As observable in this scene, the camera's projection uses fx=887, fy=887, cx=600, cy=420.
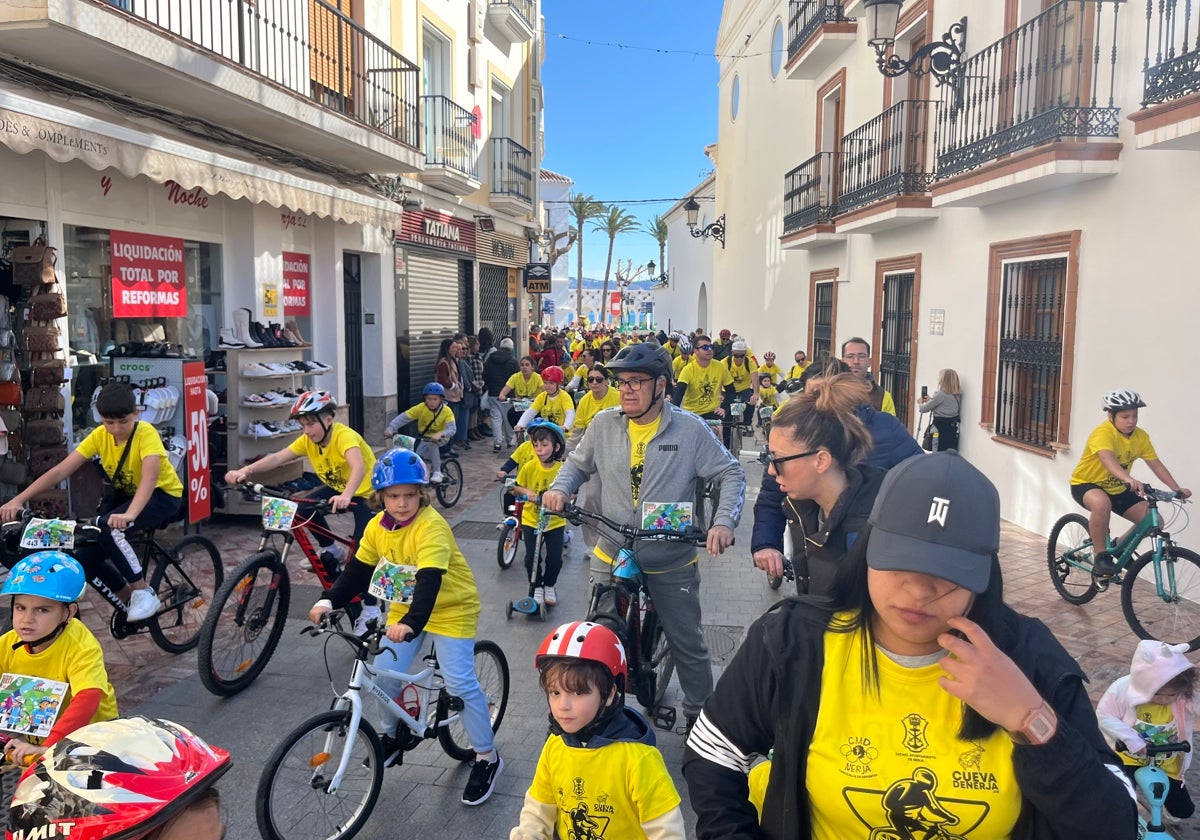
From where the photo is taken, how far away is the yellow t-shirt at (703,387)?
39.4 feet

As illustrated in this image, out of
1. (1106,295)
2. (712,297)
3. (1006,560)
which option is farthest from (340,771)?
(712,297)

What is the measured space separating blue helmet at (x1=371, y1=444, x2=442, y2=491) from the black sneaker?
1331 mm

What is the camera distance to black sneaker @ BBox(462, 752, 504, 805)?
402cm

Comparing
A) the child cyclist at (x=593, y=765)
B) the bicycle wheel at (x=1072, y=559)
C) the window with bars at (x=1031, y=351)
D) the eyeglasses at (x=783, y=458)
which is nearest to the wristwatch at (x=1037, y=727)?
the child cyclist at (x=593, y=765)

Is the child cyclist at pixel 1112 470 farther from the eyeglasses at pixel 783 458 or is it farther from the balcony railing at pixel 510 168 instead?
the balcony railing at pixel 510 168

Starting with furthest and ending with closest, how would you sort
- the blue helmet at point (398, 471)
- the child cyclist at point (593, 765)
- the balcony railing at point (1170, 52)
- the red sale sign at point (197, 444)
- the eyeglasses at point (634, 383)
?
1. the red sale sign at point (197, 444)
2. the balcony railing at point (1170, 52)
3. the eyeglasses at point (634, 383)
4. the blue helmet at point (398, 471)
5. the child cyclist at point (593, 765)

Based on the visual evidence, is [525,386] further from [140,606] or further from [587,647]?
[587,647]

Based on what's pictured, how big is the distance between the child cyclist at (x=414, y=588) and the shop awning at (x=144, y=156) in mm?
4398

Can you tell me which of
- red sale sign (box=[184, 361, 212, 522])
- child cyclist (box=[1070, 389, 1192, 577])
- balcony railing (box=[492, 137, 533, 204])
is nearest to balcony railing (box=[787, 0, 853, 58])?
balcony railing (box=[492, 137, 533, 204])

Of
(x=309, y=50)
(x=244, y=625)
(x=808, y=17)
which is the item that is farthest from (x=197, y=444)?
(x=808, y=17)

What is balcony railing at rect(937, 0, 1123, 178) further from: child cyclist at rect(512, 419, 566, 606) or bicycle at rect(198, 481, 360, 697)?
bicycle at rect(198, 481, 360, 697)

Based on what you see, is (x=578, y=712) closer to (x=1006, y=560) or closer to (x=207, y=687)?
(x=207, y=687)

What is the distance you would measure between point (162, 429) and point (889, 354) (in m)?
11.2

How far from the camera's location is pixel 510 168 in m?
21.1
